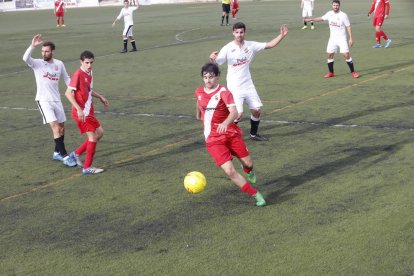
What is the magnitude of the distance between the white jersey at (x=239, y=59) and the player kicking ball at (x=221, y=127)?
336 centimetres

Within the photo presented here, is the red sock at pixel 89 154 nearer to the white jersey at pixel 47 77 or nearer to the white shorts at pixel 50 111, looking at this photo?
the white shorts at pixel 50 111

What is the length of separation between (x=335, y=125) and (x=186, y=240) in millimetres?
6499

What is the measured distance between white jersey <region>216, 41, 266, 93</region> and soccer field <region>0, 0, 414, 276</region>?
1.13 meters

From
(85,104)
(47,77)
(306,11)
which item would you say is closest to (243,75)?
(85,104)

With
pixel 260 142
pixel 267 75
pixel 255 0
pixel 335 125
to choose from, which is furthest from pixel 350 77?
pixel 255 0

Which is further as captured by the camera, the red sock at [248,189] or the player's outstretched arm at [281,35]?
the player's outstretched arm at [281,35]

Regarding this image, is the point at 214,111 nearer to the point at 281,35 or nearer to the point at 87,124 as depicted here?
the point at 87,124

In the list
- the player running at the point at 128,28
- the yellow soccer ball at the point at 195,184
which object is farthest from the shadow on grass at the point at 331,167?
the player running at the point at 128,28

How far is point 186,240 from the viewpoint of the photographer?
7867mm

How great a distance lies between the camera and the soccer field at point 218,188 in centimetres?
730

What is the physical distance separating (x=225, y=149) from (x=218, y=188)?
3.47ft

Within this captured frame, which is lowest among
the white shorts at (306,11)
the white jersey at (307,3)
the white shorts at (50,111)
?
the white shorts at (306,11)

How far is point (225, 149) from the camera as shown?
9.02 meters

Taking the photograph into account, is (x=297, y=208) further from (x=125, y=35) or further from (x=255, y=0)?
(x=255, y=0)
